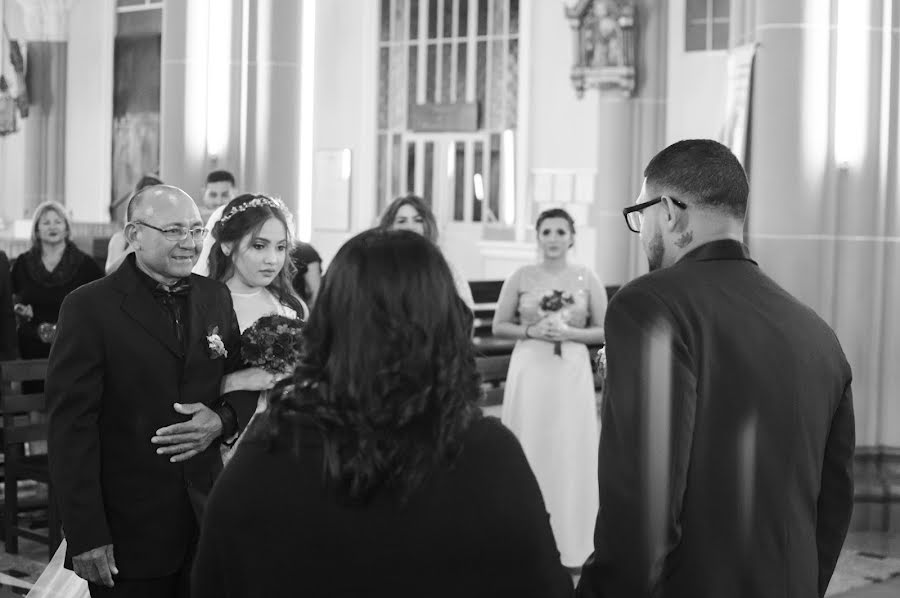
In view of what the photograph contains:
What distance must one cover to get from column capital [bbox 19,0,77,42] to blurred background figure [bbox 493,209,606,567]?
62.8ft

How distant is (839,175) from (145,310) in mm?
5080

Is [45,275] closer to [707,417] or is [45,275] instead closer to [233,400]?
[233,400]

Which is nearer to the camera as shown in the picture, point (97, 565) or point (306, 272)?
point (97, 565)

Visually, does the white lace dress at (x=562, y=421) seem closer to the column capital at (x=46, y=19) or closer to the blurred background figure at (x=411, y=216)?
the blurred background figure at (x=411, y=216)

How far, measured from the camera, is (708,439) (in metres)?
2.57

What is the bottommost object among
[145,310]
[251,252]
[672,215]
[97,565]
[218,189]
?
[97,565]

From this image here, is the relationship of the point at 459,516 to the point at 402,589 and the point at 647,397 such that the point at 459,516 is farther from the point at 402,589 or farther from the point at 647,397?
the point at 647,397


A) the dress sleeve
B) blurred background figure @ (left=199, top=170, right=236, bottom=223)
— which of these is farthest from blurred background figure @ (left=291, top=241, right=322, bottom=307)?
the dress sleeve

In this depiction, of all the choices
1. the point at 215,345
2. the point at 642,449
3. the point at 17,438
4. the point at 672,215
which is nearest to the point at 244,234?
the point at 215,345

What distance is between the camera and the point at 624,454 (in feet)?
8.32

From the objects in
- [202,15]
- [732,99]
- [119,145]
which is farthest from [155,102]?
[732,99]

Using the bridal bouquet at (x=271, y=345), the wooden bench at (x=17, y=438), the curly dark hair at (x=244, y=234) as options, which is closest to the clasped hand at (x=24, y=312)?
the wooden bench at (x=17, y=438)

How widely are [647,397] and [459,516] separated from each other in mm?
687

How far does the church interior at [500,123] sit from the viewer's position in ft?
24.6
